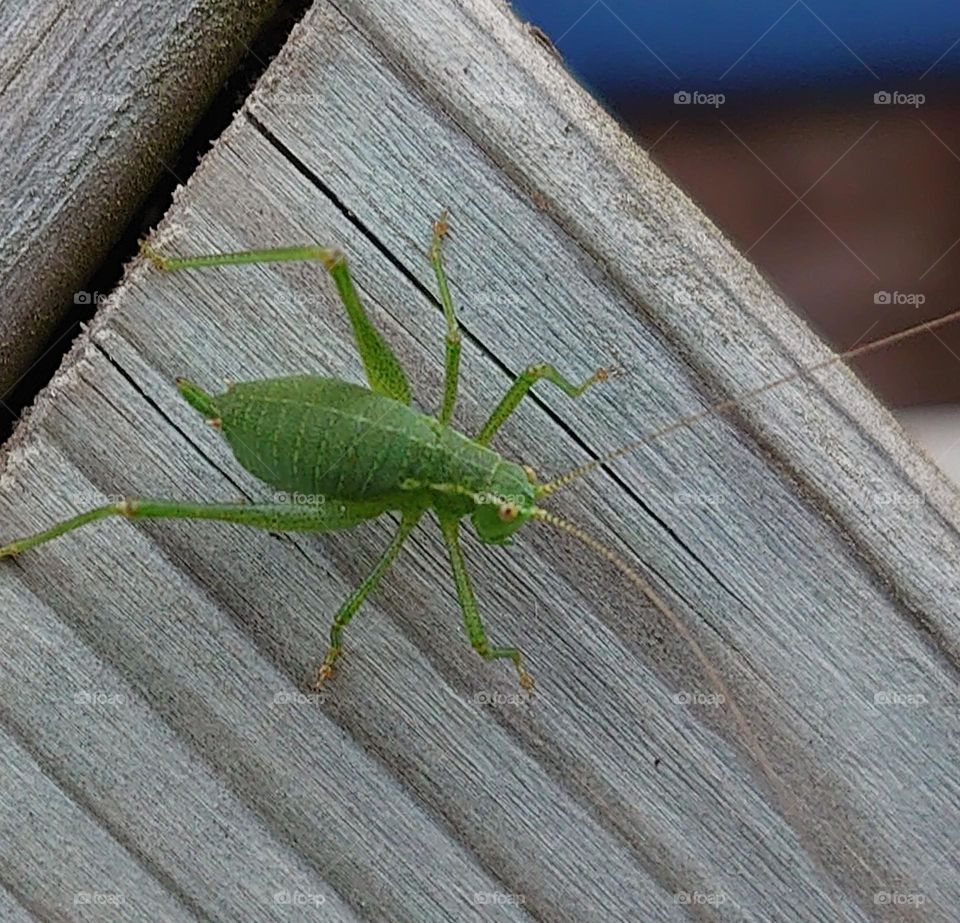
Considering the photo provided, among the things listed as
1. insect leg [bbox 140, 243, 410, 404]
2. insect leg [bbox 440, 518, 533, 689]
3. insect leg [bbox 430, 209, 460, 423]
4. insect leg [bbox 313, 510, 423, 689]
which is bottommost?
insect leg [bbox 313, 510, 423, 689]

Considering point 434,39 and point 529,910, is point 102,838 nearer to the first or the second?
point 529,910

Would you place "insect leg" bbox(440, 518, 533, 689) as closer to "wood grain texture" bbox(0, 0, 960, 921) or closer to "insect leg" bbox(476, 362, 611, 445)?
"wood grain texture" bbox(0, 0, 960, 921)

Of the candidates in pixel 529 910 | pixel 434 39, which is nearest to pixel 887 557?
pixel 529 910

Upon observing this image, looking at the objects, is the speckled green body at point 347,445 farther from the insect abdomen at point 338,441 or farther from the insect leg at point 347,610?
the insect leg at point 347,610

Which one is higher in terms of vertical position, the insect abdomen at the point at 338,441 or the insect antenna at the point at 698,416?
the insect antenna at the point at 698,416

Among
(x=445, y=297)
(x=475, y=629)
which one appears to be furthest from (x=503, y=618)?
(x=445, y=297)

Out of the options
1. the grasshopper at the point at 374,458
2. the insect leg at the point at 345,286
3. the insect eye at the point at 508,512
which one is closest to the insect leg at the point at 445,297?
the grasshopper at the point at 374,458

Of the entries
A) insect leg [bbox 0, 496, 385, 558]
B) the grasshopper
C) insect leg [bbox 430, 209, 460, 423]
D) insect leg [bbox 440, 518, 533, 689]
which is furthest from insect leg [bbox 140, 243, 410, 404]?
insect leg [bbox 440, 518, 533, 689]
